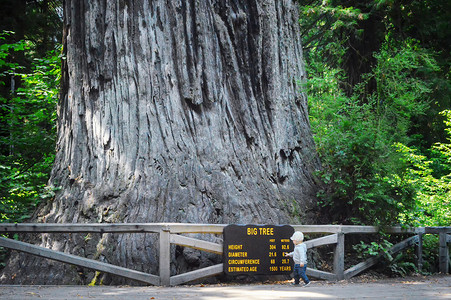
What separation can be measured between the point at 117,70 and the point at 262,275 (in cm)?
466

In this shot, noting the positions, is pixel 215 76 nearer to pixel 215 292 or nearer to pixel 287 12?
pixel 287 12

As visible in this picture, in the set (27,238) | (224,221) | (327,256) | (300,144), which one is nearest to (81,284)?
(27,238)

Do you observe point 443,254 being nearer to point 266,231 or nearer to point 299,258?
point 299,258

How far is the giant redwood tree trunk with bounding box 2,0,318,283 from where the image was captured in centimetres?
823

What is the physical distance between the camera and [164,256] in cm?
689

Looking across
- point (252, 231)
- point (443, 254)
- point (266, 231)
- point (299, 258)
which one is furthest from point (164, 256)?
point (443, 254)

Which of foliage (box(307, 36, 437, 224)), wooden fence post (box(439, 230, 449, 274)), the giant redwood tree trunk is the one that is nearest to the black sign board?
the giant redwood tree trunk

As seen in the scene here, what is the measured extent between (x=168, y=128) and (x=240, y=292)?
362 centimetres

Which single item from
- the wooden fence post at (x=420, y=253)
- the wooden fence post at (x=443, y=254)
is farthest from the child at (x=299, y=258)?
the wooden fence post at (x=443, y=254)

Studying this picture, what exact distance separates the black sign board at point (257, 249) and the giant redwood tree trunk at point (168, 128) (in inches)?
27.8

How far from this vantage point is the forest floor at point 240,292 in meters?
5.83

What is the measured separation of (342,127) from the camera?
9.83 meters

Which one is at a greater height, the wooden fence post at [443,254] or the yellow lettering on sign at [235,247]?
the yellow lettering on sign at [235,247]

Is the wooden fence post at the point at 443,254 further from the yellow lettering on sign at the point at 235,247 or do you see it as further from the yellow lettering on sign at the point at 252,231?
the yellow lettering on sign at the point at 235,247
